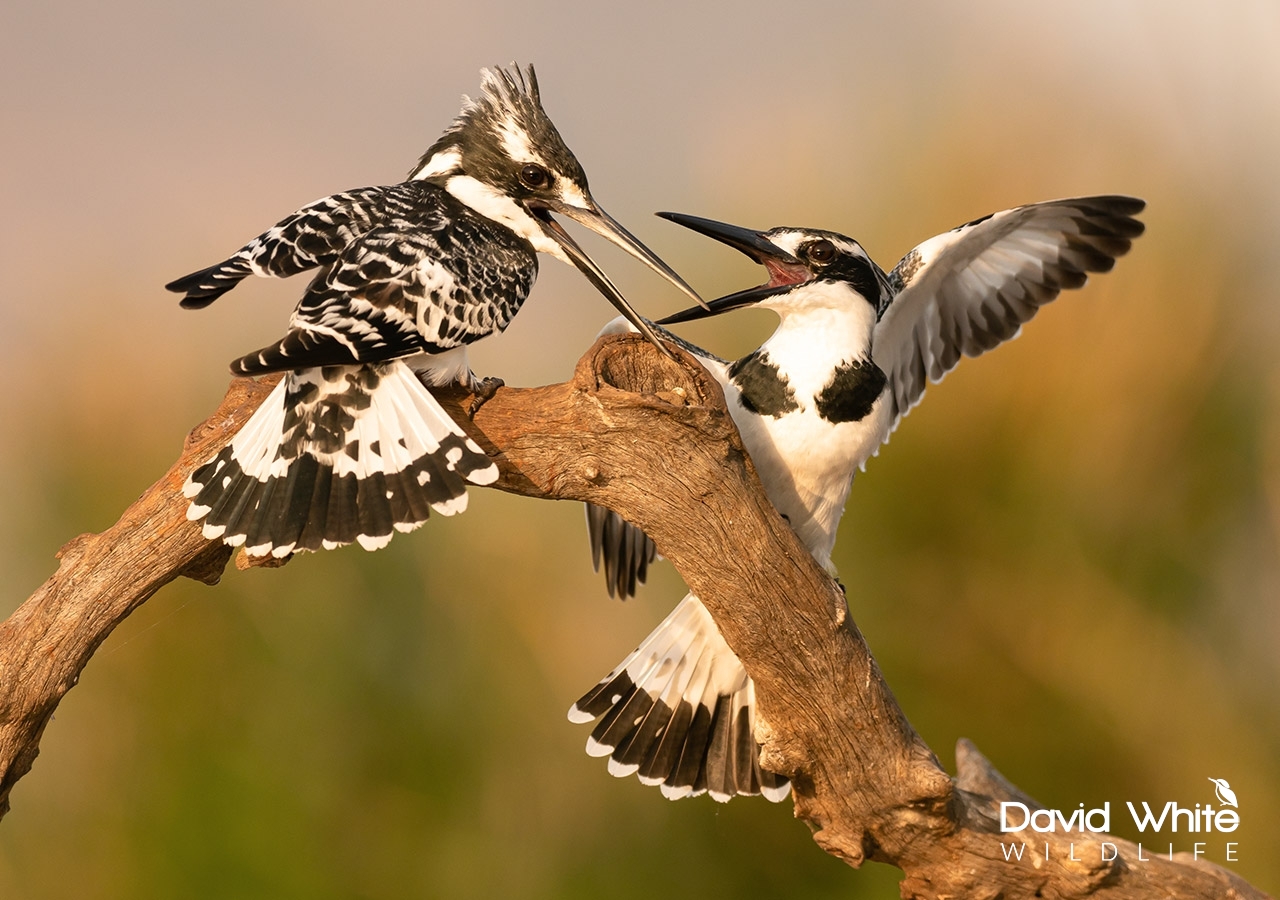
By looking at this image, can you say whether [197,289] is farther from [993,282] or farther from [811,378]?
[993,282]

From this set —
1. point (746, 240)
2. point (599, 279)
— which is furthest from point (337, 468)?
point (746, 240)

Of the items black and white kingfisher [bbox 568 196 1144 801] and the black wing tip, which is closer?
the black wing tip

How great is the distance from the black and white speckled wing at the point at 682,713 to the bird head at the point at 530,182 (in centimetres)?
90

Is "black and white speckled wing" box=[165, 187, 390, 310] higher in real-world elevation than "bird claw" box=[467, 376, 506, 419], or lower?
higher

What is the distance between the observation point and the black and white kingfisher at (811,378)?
2672mm

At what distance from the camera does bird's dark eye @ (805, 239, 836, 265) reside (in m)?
2.72

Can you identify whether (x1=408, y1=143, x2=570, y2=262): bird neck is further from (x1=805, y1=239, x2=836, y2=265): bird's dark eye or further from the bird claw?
(x1=805, y1=239, x2=836, y2=265): bird's dark eye

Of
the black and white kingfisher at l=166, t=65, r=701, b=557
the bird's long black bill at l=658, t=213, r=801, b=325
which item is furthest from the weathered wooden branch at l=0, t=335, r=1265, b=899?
the bird's long black bill at l=658, t=213, r=801, b=325

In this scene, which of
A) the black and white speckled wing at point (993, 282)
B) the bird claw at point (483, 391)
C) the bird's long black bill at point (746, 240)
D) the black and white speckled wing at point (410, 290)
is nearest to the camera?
the black and white speckled wing at point (410, 290)

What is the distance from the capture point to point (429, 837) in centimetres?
464

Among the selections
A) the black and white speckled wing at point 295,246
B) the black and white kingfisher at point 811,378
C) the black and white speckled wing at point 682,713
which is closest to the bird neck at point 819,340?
the black and white kingfisher at point 811,378

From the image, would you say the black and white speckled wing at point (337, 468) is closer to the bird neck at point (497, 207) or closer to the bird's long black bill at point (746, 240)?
the bird neck at point (497, 207)

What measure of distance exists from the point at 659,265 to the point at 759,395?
384 millimetres

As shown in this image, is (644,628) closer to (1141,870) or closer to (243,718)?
(243,718)
